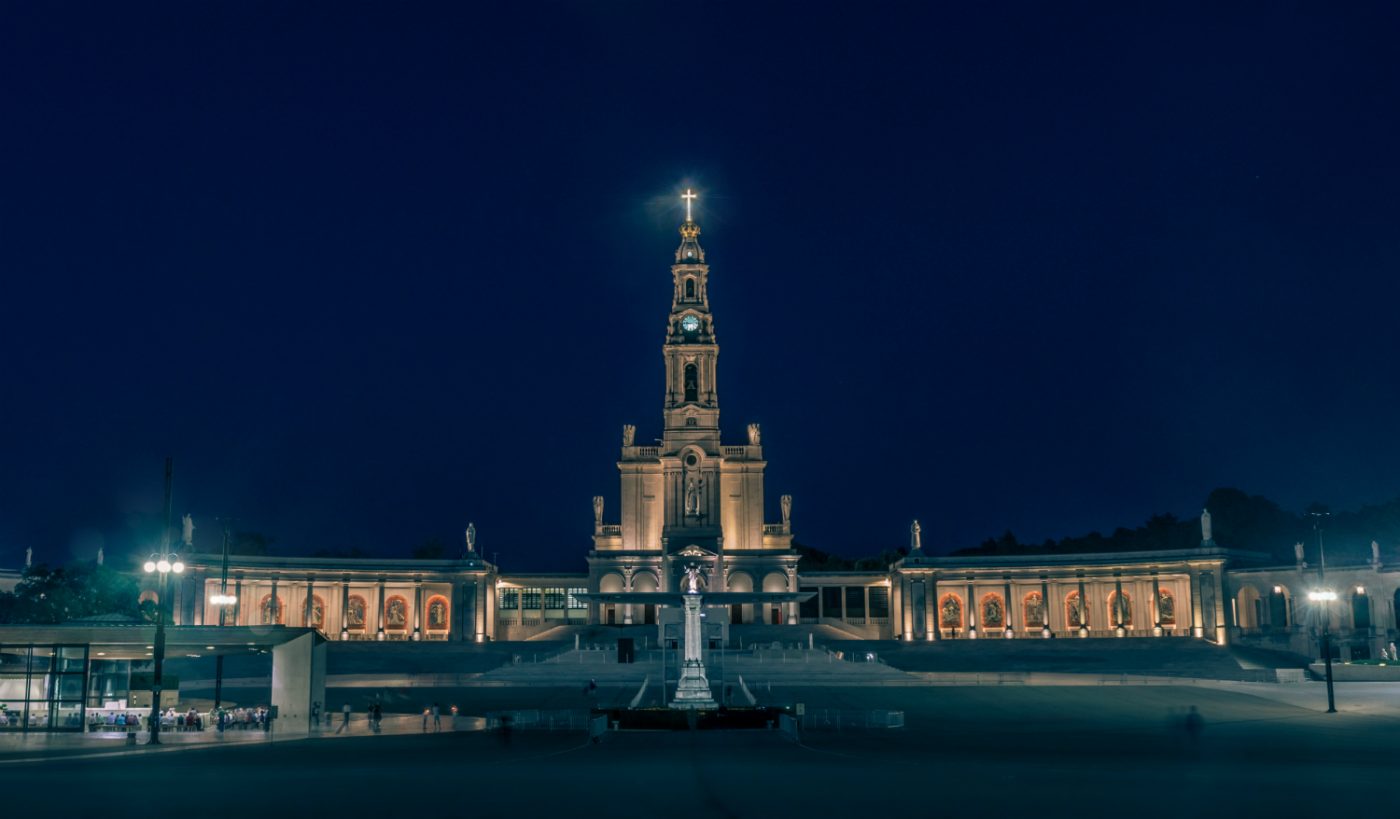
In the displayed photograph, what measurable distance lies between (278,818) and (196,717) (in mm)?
25209

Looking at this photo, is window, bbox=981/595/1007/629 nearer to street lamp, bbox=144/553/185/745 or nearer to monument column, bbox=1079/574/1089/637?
monument column, bbox=1079/574/1089/637

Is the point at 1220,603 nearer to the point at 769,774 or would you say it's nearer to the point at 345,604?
the point at 345,604

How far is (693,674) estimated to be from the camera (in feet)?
170

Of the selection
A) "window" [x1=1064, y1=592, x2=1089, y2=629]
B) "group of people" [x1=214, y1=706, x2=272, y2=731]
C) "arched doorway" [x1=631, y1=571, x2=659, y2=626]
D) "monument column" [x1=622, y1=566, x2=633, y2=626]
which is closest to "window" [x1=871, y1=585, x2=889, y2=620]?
"window" [x1=1064, y1=592, x2=1089, y2=629]

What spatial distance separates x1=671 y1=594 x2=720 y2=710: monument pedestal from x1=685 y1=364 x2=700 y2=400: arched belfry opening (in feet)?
205

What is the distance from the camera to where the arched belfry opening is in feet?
381

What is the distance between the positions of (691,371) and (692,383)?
3.41 feet

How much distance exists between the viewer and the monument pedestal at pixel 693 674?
167ft

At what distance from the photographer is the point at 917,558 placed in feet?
350

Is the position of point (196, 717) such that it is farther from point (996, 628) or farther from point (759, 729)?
point (996, 628)

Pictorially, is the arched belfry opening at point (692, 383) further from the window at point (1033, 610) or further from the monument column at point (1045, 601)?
the monument column at point (1045, 601)

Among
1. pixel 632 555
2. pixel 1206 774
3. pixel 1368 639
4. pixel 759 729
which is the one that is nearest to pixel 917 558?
pixel 632 555

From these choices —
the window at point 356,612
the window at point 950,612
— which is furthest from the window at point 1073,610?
the window at point 356,612

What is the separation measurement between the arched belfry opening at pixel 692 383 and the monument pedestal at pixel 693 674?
6263cm
